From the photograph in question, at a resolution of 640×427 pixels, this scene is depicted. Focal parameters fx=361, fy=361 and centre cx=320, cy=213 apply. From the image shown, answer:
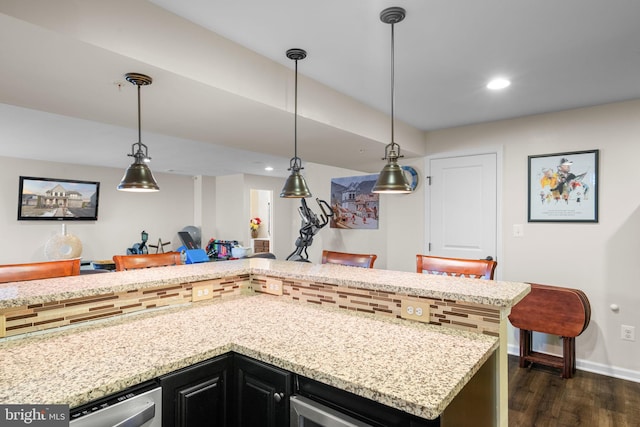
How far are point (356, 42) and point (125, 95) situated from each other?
1.28 m

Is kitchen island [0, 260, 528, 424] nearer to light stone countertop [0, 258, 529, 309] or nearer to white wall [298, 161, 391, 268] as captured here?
light stone countertop [0, 258, 529, 309]

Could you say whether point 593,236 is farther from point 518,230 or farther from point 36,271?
point 36,271

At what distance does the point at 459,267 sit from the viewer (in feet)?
7.44

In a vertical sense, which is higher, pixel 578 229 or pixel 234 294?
pixel 578 229

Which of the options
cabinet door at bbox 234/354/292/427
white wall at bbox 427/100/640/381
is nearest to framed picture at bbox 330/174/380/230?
white wall at bbox 427/100/640/381

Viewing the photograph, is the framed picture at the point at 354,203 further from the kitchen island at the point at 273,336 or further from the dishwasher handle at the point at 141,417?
the dishwasher handle at the point at 141,417

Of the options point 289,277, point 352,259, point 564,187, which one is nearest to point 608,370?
point 564,187

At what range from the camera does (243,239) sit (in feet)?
25.8

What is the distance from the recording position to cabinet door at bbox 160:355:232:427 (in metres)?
1.16

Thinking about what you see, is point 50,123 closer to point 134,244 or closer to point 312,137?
point 312,137

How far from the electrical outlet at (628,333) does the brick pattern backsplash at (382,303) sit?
8.14ft

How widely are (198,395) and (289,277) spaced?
32.4 inches

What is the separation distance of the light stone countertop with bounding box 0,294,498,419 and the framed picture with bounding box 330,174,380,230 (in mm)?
3541

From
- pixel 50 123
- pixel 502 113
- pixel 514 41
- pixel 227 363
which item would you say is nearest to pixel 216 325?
pixel 227 363
